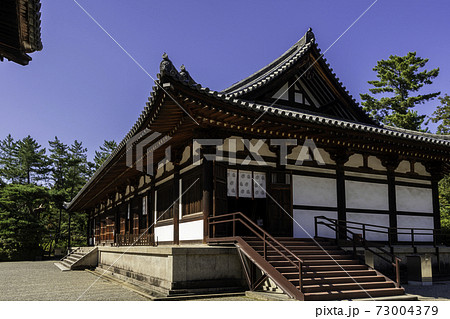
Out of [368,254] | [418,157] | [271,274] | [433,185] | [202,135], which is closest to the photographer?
[271,274]

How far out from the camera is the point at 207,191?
39.1 ft

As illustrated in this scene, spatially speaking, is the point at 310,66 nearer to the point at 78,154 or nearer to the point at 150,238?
the point at 150,238

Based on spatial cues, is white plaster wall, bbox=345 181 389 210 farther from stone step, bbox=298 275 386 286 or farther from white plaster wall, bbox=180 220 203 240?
white plaster wall, bbox=180 220 203 240

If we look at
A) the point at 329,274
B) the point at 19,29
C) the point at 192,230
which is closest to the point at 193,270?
the point at 192,230

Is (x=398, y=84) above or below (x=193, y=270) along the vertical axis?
above

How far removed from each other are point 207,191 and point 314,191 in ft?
13.1

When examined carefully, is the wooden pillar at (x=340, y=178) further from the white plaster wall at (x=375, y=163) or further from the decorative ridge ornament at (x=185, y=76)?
the decorative ridge ornament at (x=185, y=76)

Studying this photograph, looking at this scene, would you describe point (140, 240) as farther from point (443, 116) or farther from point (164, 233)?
point (443, 116)

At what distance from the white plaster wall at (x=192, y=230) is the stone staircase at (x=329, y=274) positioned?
69.7 inches

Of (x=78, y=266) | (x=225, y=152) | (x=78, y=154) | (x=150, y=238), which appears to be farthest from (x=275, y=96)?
(x=78, y=154)

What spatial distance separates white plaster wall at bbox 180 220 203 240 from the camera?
1225 cm

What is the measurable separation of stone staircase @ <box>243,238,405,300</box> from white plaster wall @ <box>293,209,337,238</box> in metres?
1.00

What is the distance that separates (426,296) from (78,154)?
213 ft

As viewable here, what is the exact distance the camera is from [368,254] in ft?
41.9
